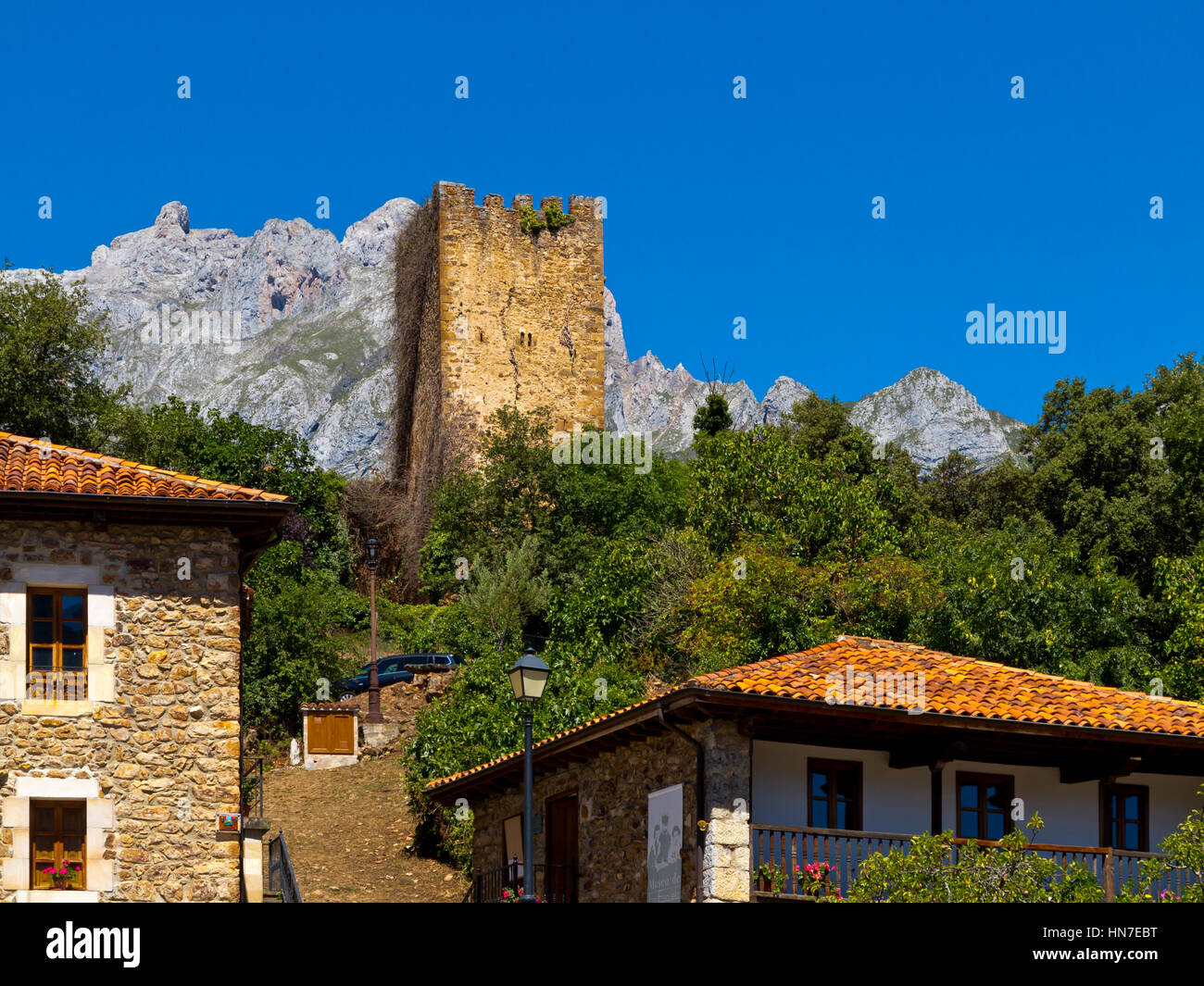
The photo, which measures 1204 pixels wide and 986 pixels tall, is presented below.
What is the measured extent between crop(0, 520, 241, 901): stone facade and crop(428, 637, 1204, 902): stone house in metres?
4.35

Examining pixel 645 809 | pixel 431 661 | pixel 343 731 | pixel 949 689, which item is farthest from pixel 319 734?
pixel 949 689

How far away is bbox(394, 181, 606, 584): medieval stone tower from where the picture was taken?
49.2 m

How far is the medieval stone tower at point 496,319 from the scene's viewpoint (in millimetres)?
49250

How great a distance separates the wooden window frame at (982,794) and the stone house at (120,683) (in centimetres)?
829

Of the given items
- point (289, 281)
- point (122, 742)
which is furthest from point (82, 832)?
point (289, 281)

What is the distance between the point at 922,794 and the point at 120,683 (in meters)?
9.27

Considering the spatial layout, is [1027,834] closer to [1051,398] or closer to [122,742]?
[122,742]

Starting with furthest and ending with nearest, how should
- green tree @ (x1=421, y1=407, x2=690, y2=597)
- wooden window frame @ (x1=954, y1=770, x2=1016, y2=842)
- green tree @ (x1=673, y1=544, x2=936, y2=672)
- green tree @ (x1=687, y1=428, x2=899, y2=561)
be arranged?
green tree @ (x1=421, y1=407, x2=690, y2=597) → green tree @ (x1=687, y1=428, x2=899, y2=561) → green tree @ (x1=673, y1=544, x2=936, y2=672) → wooden window frame @ (x1=954, y1=770, x2=1016, y2=842)

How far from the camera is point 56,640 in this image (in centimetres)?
1823

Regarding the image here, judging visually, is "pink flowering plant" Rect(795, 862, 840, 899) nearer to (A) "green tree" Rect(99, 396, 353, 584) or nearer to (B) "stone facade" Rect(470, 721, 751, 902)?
(B) "stone facade" Rect(470, 721, 751, 902)

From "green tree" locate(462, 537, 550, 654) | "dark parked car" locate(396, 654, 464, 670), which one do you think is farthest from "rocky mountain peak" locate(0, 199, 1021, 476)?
"dark parked car" locate(396, 654, 464, 670)

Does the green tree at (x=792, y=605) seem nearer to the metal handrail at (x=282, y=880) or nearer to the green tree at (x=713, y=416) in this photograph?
the metal handrail at (x=282, y=880)

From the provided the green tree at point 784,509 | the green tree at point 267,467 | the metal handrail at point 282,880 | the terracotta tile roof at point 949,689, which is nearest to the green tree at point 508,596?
the green tree at point 784,509

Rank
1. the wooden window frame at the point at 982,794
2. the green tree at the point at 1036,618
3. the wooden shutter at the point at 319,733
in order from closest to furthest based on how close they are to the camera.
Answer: the wooden window frame at the point at 982,794 → the green tree at the point at 1036,618 → the wooden shutter at the point at 319,733
